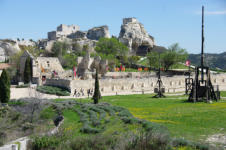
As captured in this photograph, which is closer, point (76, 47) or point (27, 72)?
point (27, 72)

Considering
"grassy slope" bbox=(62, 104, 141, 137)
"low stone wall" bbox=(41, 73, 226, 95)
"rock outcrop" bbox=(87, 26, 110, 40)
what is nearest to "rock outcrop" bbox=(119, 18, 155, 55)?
"rock outcrop" bbox=(87, 26, 110, 40)

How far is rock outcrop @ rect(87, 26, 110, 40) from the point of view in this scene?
389 feet

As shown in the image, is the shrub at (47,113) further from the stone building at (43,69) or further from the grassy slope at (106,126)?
the stone building at (43,69)

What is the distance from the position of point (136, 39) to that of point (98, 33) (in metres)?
23.6

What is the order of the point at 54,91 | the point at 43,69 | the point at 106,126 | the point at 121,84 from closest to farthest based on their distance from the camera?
the point at 106,126 < the point at 54,91 < the point at 121,84 < the point at 43,69

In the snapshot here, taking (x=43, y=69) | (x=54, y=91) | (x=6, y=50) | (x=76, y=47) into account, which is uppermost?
(x=76, y=47)

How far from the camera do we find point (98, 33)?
119500 millimetres

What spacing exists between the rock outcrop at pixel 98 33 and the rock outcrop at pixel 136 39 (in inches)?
378

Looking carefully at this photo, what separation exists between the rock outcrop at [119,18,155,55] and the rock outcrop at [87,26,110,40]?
9589 mm

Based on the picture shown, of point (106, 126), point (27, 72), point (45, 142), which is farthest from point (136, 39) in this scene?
point (45, 142)

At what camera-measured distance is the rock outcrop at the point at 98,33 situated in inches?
4663

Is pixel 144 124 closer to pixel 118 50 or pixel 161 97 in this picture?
pixel 161 97

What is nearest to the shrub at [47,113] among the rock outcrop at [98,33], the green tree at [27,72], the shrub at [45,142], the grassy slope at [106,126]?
the grassy slope at [106,126]

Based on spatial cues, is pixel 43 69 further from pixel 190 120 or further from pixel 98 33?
pixel 98 33
